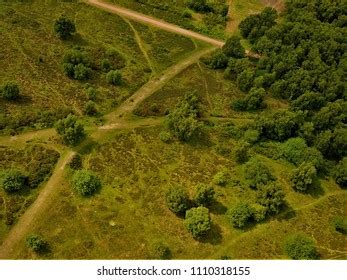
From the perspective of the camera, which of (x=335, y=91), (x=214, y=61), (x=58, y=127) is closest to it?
(x=58, y=127)

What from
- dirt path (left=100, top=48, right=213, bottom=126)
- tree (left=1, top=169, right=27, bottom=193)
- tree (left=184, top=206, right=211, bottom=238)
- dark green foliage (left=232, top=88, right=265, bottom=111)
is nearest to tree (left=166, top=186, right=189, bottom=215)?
tree (left=184, top=206, right=211, bottom=238)

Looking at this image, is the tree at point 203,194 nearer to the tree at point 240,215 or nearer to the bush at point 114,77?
the tree at point 240,215

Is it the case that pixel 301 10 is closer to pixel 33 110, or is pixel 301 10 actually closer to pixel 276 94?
pixel 276 94

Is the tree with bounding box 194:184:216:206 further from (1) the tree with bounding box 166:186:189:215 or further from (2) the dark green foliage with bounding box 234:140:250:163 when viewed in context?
(2) the dark green foliage with bounding box 234:140:250:163

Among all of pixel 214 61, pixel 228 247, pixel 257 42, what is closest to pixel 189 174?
pixel 228 247

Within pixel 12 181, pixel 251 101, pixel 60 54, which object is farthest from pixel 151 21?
pixel 12 181

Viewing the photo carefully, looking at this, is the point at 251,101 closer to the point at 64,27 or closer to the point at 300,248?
the point at 300,248
